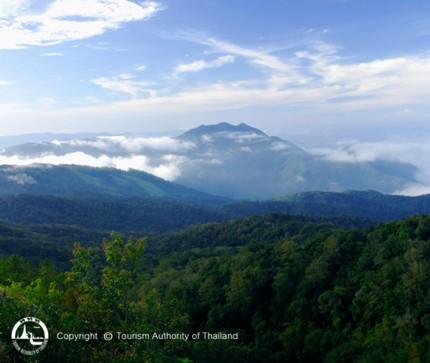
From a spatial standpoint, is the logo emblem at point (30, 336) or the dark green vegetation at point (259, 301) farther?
the dark green vegetation at point (259, 301)

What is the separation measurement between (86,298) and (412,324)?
6032 cm

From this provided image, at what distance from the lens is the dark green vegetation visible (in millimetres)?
31469

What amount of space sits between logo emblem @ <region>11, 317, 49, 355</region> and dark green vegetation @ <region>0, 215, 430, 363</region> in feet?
1.42

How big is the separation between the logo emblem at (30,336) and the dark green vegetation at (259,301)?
1.42 feet

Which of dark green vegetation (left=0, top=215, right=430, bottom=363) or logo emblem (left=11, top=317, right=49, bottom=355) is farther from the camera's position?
dark green vegetation (left=0, top=215, right=430, bottom=363)

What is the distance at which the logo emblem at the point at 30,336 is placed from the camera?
24.6 metres

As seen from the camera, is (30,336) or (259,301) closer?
(30,336)

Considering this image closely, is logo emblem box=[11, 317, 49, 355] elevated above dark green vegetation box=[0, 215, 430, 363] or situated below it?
above

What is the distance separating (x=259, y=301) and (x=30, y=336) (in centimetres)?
8808

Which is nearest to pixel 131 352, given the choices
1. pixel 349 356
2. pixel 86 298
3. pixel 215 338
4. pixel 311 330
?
pixel 86 298

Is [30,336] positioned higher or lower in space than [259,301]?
higher

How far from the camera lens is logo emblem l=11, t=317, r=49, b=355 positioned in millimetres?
24562

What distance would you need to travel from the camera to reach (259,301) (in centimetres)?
10831

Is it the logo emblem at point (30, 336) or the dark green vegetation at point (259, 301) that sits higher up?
the logo emblem at point (30, 336)
